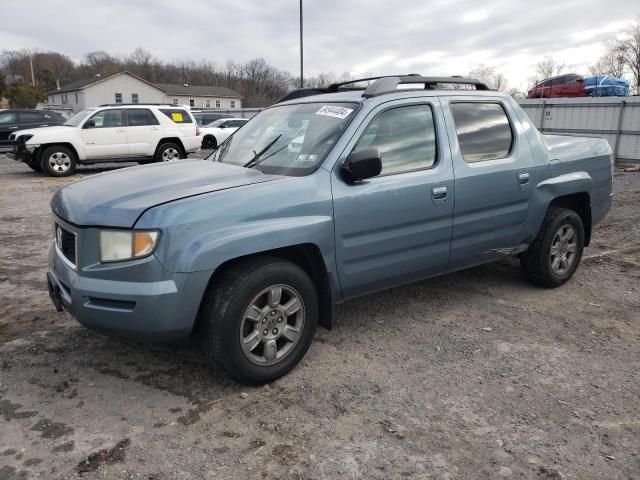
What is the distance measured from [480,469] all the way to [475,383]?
A: 83 centimetres

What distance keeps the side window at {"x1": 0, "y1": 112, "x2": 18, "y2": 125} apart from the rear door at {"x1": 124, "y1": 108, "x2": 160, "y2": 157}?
683 cm

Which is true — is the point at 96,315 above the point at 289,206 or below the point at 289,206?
below

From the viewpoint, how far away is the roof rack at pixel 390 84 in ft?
12.4

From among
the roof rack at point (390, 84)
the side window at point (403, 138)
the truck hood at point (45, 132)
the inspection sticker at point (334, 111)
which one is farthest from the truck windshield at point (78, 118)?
the side window at point (403, 138)

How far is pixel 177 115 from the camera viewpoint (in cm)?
1484

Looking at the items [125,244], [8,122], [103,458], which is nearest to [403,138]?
[125,244]

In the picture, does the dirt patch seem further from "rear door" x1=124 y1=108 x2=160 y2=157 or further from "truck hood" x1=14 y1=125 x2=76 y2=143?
"rear door" x1=124 y1=108 x2=160 y2=157

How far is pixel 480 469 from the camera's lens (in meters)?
2.48

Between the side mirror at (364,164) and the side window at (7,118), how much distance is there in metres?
18.6

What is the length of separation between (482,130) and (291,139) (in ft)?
5.28

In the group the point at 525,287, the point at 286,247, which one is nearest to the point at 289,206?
the point at 286,247

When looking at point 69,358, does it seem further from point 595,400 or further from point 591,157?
point 591,157

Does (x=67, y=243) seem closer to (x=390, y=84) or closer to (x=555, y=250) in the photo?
(x=390, y=84)

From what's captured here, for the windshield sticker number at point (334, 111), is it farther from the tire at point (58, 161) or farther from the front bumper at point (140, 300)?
the tire at point (58, 161)
